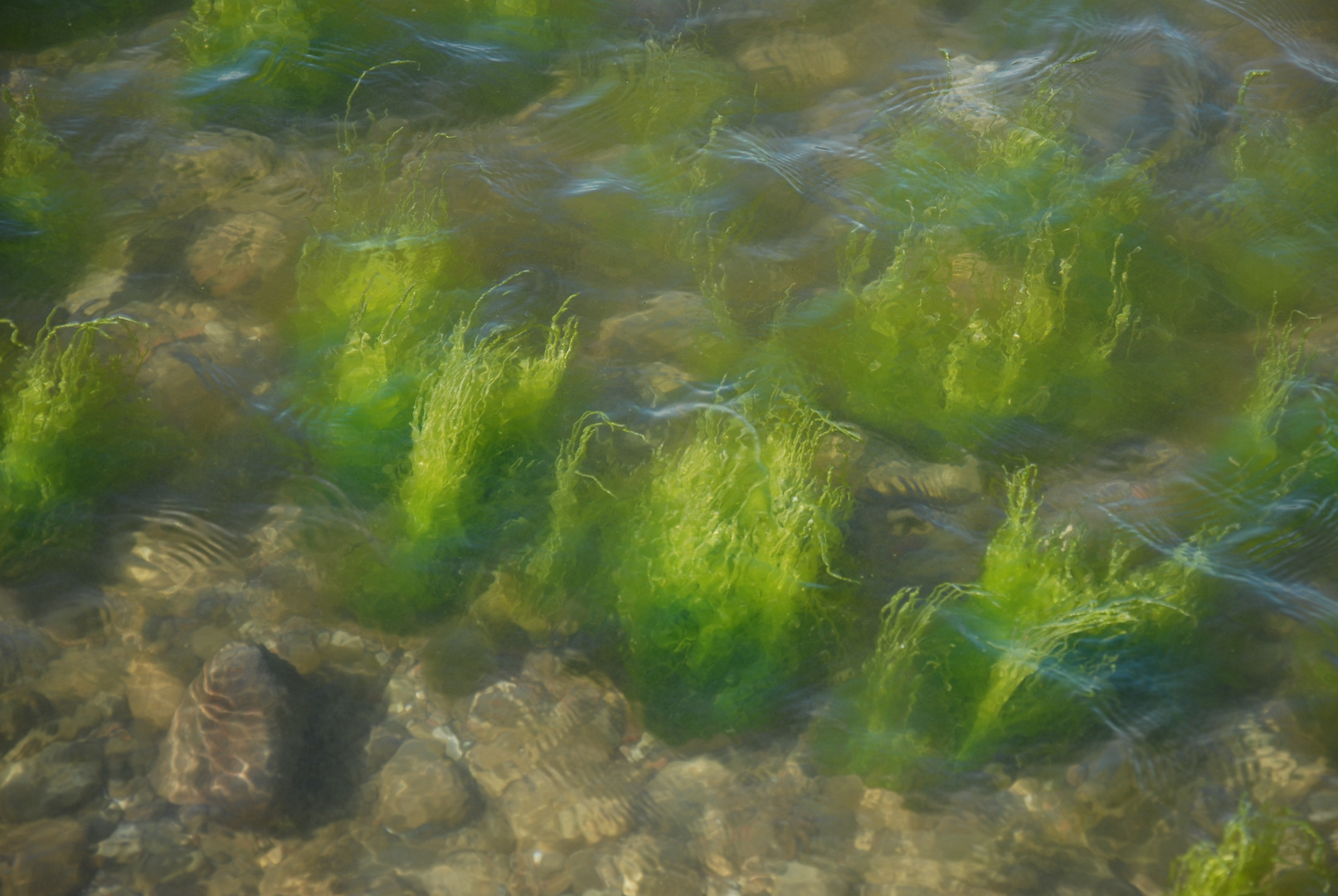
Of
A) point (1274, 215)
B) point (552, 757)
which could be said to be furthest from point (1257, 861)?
point (1274, 215)

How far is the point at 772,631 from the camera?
3439mm

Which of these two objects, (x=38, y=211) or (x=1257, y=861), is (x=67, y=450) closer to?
(x=38, y=211)

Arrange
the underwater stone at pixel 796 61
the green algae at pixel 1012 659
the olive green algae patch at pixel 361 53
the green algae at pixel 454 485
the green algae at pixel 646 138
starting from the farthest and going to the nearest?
the underwater stone at pixel 796 61, the olive green algae patch at pixel 361 53, the green algae at pixel 646 138, the green algae at pixel 454 485, the green algae at pixel 1012 659

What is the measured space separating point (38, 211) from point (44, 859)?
10.9ft

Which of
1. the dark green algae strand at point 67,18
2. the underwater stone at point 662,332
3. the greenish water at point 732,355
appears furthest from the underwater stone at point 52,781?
the dark green algae strand at point 67,18

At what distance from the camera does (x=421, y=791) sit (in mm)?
3049

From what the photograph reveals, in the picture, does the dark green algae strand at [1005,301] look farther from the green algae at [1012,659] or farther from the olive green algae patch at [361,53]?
the olive green algae patch at [361,53]

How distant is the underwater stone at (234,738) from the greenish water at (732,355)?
389 millimetres

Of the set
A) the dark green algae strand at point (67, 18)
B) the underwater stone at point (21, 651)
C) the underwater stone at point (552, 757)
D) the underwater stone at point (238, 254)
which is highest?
the dark green algae strand at point (67, 18)

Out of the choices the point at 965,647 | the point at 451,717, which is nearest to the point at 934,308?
the point at 965,647

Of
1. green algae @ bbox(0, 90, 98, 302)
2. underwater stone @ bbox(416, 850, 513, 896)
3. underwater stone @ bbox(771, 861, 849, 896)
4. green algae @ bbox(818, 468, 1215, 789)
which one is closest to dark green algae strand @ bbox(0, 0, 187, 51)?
green algae @ bbox(0, 90, 98, 302)

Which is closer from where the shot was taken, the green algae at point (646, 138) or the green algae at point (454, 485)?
the green algae at point (454, 485)

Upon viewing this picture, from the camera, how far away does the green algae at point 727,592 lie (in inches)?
131

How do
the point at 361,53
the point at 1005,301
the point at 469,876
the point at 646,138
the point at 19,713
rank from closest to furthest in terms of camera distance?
the point at 469,876 < the point at 19,713 < the point at 1005,301 < the point at 646,138 < the point at 361,53
